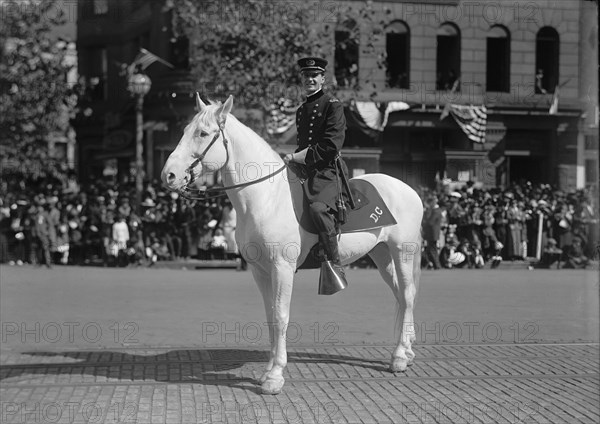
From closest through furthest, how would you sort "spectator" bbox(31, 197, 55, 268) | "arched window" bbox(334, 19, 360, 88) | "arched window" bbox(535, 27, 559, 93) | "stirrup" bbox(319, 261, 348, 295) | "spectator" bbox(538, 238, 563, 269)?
"stirrup" bbox(319, 261, 348, 295) < "spectator" bbox(31, 197, 55, 268) < "spectator" bbox(538, 238, 563, 269) < "arched window" bbox(334, 19, 360, 88) < "arched window" bbox(535, 27, 559, 93)

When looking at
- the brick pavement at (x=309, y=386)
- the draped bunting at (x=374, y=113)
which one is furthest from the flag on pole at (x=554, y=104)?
the brick pavement at (x=309, y=386)

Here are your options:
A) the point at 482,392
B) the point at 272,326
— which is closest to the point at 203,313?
the point at 272,326

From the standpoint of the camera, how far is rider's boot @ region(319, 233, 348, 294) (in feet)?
27.8

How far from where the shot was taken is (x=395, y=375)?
888 centimetres

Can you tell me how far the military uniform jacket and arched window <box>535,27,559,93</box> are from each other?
27.3 meters

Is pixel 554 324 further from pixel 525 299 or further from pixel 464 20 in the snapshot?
pixel 464 20

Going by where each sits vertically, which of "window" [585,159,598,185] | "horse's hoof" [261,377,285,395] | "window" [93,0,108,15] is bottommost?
"horse's hoof" [261,377,285,395]

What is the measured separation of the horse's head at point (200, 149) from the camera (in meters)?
7.83

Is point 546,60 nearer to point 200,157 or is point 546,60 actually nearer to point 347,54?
point 347,54

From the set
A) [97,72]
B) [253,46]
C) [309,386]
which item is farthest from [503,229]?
[97,72]

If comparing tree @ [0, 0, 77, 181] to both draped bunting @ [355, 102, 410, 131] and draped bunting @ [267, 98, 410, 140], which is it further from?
draped bunting @ [355, 102, 410, 131]

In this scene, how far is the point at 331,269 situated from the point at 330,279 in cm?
10

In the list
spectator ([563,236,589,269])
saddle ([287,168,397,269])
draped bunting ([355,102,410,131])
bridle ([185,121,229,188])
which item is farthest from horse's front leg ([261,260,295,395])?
draped bunting ([355,102,410,131])

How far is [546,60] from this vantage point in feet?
113
